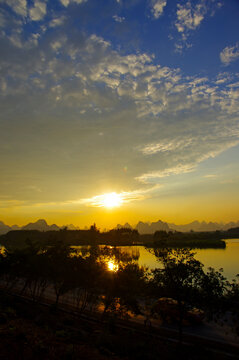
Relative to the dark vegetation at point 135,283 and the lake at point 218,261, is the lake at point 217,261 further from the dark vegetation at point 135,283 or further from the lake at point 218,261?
the dark vegetation at point 135,283

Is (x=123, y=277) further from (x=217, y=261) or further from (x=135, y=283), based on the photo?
(x=217, y=261)

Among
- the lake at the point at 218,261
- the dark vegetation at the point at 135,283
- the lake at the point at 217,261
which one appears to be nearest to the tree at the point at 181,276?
the dark vegetation at the point at 135,283

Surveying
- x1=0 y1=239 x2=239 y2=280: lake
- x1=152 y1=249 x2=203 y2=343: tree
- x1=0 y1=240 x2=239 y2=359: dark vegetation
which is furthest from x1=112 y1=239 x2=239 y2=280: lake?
x1=152 y1=249 x2=203 y2=343: tree

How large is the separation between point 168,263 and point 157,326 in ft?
30.0

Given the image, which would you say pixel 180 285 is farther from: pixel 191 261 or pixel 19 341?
pixel 19 341

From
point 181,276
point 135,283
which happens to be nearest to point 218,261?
point 135,283

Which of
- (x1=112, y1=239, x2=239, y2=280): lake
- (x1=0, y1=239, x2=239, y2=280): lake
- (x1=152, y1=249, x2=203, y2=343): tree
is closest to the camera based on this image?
(x1=152, y1=249, x2=203, y2=343): tree

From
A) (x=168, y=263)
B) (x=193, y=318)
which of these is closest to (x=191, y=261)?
(x=168, y=263)

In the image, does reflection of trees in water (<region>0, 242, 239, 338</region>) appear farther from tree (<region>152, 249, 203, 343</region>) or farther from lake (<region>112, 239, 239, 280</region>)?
lake (<region>112, 239, 239, 280</region>)

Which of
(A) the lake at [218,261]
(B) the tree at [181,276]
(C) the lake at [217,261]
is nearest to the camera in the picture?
(B) the tree at [181,276]

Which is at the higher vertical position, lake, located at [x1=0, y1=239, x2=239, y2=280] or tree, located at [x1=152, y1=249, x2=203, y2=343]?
tree, located at [x1=152, y1=249, x2=203, y2=343]

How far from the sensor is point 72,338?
50.0ft

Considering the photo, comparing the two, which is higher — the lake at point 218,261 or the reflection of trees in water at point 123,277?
the reflection of trees in water at point 123,277

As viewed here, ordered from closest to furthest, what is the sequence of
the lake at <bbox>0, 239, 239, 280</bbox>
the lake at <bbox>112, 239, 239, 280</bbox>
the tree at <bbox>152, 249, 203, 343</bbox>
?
the tree at <bbox>152, 249, 203, 343</bbox>
the lake at <bbox>0, 239, 239, 280</bbox>
the lake at <bbox>112, 239, 239, 280</bbox>
